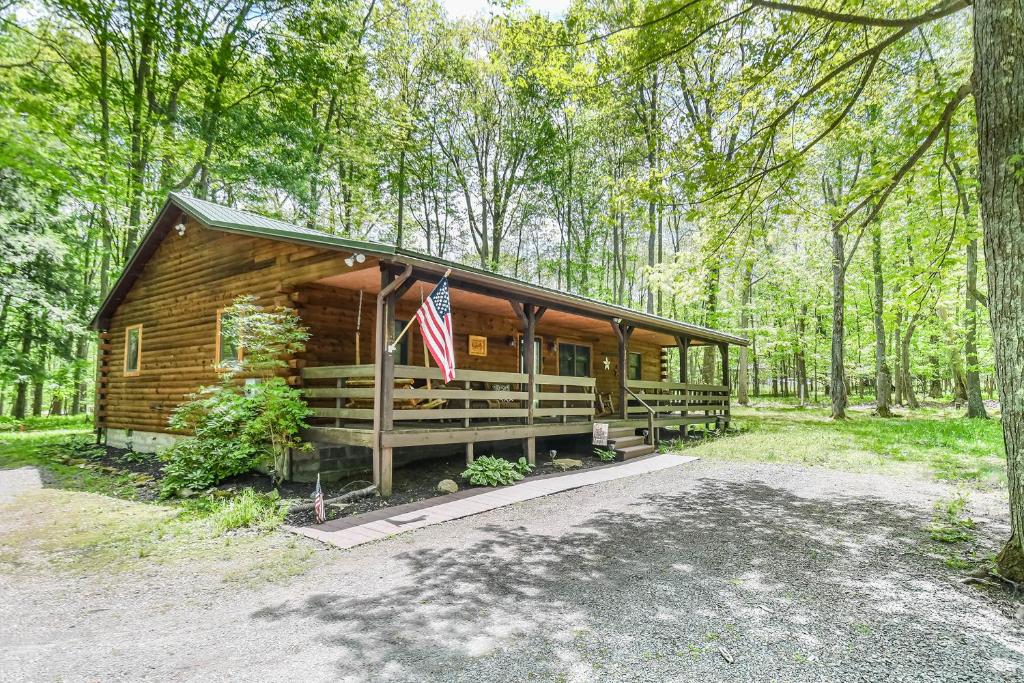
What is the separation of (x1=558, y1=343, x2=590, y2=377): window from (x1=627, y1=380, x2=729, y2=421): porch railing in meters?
1.93

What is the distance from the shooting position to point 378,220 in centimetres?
2358

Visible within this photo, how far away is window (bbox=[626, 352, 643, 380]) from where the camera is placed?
60.2 feet

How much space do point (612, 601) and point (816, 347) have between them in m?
32.1

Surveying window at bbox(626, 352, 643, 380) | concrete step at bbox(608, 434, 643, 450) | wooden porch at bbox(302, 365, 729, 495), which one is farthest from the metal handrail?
window at bbox(626, 352, 643, 380)

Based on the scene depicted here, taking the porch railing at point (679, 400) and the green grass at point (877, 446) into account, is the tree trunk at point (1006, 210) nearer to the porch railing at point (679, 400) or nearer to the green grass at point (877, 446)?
the green grass at point (877, 446)

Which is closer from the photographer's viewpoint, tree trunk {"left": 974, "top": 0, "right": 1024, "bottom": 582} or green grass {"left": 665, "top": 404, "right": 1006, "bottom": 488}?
tree trunk {"left": 974, "top": 0, "right": 1024, "bottom": 582}

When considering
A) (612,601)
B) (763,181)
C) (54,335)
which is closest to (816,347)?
(763,181)

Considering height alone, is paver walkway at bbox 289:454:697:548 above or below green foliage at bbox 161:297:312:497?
below

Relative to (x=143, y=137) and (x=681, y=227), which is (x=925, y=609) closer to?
(x=143, y=137)

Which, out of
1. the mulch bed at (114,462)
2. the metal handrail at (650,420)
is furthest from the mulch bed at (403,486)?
the metal handrail at (650,420)

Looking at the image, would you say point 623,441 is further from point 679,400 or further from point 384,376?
point 384,376

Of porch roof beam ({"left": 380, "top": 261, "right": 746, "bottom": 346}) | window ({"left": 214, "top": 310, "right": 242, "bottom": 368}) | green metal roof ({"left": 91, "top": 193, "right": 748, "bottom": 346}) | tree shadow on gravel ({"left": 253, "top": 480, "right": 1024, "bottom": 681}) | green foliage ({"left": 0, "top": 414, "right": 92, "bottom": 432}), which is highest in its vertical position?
green metal roof ({"left": 91, "top": 193, "right": 748, "bottom": 346})

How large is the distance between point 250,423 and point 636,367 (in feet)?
46.0

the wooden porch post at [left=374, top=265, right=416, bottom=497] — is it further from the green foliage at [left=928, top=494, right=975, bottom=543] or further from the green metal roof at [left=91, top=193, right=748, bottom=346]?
the green foliage at [left=928, top=494, right=975, bottom=543]
